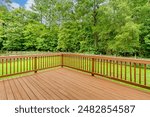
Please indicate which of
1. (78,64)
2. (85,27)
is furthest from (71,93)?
(85,27)

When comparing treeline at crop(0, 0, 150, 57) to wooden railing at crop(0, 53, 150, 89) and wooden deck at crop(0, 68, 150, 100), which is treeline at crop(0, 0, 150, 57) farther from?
wooden deck at crop(0, 68, 150, 100)

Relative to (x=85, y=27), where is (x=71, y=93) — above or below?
below

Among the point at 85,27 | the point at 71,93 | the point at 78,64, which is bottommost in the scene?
the point at 71,93

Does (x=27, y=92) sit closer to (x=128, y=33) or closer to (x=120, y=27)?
(x=128, y=33)

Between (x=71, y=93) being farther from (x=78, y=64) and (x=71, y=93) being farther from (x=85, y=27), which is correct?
(x=85, y=27)

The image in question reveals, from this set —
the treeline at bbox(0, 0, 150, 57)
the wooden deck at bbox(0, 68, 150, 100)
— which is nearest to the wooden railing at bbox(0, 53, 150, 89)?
the wooden deck at bbox(0, 68, 150, 100)

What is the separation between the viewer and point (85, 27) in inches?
678

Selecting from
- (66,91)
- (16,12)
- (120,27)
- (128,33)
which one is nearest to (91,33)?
(120,27)

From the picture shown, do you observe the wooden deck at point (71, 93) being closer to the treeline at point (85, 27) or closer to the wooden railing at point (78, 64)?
the wooden railing at point (78, 64)

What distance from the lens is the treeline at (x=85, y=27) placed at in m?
13.6

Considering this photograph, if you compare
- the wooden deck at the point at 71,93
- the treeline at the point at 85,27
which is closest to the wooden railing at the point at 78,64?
the wooden deck at the point at 71,93

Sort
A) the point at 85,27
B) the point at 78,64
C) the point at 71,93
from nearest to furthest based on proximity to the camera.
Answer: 1. the point at 71,93
2. the point at 78,64
3. the point at 85,27

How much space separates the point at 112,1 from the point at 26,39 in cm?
1413

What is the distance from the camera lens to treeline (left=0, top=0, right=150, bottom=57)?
13602mm
